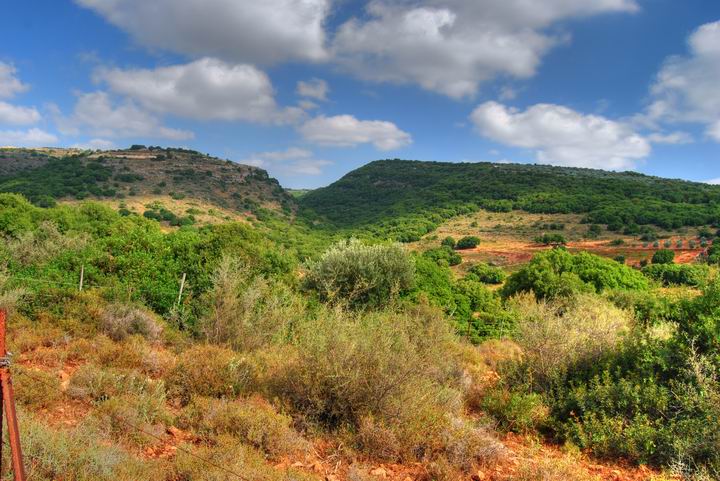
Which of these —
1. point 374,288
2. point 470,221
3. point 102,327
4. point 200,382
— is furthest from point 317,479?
point 470,221

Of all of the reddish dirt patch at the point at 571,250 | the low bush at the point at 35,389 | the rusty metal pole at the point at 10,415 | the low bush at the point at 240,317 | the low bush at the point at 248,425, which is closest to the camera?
the rusty metal pole at the point at 10,415

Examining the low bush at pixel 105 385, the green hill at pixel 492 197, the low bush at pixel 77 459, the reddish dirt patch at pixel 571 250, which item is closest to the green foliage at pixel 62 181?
the green hill at pixel 492 197

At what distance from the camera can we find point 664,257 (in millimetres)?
49000

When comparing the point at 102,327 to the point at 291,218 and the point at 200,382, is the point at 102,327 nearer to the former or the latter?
the point at 200,382

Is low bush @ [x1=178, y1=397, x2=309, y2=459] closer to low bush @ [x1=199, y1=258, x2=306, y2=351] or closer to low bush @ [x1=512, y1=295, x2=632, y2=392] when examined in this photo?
low bush @ [x1=199, y1=258, x2=306, y2=351]

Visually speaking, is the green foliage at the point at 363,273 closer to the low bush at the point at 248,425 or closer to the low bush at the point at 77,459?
the low bush at the point at 248,425

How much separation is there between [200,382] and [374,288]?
9.99m

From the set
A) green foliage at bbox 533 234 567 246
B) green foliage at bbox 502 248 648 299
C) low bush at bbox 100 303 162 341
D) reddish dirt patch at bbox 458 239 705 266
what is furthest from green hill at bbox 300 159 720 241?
low bush at bbox 100 303 162 341

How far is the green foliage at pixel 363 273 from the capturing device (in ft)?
53.5

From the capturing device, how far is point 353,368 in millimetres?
6645

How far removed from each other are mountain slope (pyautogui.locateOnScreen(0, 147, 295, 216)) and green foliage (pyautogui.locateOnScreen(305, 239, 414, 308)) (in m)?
57.3

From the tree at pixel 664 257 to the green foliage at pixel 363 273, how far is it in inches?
1767

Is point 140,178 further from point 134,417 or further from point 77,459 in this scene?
point 77,459

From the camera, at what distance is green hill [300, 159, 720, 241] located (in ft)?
245
